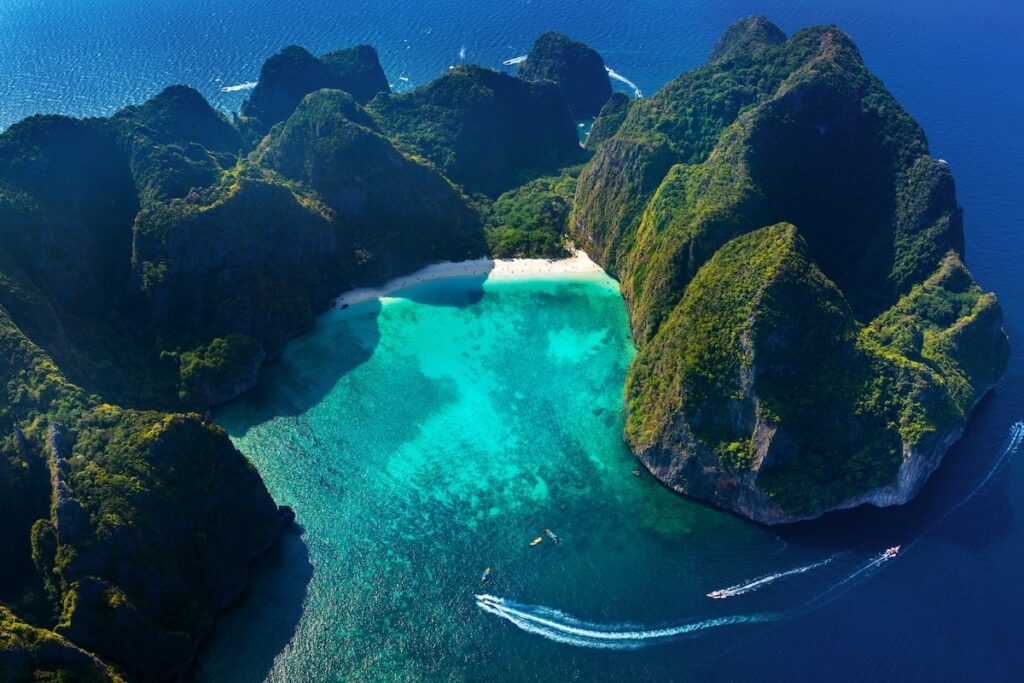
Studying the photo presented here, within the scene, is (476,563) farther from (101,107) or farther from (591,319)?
(101,107)

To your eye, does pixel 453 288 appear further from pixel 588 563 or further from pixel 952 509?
pixel 952 509

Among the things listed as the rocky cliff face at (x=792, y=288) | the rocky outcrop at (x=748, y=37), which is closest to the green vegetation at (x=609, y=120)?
the rocky outcrop at (x=748, y=37)

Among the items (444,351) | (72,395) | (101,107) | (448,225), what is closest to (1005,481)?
(444,351)

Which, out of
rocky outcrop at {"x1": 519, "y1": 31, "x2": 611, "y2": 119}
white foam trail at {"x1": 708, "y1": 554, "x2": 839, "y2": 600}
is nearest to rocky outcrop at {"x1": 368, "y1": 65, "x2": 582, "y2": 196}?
rocky outcrop at {"x1": 519, "y1": 31, "x2": 611, "y2": 119}

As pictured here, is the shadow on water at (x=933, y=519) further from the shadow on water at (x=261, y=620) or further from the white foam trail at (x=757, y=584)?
the shadow on water at (x=261, y=620)

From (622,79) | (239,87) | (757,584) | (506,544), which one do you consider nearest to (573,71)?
(622,79)

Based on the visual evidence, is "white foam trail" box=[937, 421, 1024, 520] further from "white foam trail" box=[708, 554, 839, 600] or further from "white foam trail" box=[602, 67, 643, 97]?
"white foam trail" box=[602, 67, 643, 97]
